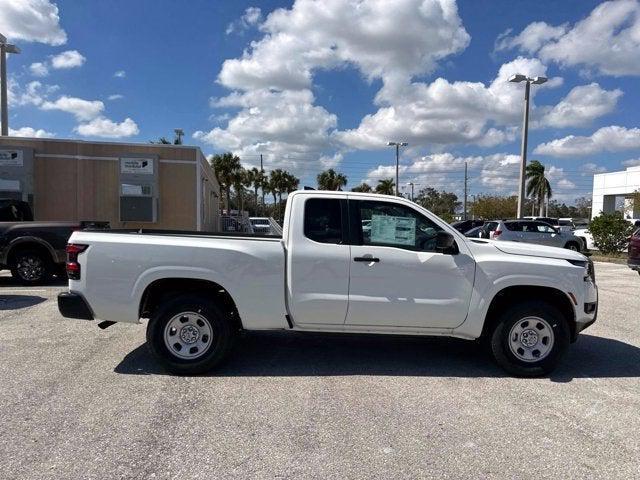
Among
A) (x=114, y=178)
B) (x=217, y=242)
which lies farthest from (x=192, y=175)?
(x=217, y=242)

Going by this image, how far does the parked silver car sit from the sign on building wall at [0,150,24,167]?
16513 mm

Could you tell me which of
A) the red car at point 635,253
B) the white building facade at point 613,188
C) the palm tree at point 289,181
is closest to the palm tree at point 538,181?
the white building facade at point 613,188

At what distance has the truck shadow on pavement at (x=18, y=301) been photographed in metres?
8.19

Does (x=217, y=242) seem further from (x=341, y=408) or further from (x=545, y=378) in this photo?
(x=545, y=378)

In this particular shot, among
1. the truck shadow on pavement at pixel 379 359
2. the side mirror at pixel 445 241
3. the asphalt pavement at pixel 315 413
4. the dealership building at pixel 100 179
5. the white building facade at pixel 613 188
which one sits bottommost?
the asphalt pavement at pixel 315 413

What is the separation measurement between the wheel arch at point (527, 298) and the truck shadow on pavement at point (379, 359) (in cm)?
55

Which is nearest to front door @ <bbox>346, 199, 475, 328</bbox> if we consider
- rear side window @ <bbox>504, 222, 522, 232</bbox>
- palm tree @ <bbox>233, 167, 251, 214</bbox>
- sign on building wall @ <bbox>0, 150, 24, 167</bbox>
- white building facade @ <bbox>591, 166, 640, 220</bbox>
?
rear side window @ <bbox>504, 222, 522, 232</bbox>

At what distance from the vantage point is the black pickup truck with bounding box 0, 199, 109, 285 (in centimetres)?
1026

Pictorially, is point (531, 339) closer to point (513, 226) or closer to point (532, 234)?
point (513, 226)

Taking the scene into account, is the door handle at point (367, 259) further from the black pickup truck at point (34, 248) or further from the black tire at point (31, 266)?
the black tire at point (31, 266)

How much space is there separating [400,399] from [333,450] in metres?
1.13

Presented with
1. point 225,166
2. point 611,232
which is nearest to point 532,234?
point 611,232

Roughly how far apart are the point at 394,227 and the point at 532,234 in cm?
1558

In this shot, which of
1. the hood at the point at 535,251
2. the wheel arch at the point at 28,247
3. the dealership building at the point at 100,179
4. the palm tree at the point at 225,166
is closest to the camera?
the hood at the point at 535,251
